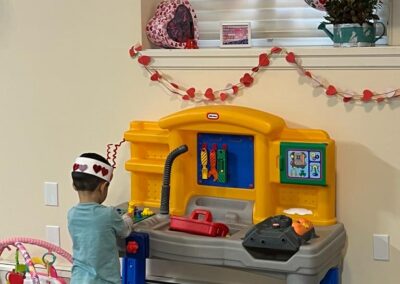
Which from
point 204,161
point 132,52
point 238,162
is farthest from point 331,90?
point 132,52

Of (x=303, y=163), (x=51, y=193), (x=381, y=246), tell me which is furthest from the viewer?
(x=51, y=193)

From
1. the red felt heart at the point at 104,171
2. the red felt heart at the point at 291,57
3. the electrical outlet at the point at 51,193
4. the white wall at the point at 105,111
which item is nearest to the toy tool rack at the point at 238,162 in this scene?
the white wall at the point at 105,111

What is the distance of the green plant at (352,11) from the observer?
8.45 feet

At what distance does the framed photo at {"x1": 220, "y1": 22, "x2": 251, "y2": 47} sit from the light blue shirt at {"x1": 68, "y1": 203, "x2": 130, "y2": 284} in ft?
2.54

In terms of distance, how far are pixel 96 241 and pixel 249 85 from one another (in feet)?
2.57

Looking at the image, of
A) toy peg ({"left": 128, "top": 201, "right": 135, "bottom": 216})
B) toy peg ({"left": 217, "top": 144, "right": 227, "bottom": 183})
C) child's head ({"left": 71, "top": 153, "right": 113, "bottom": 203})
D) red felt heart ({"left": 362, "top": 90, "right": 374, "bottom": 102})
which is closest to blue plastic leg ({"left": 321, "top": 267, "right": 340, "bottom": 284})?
toy peg ({"left": 217, "top": 144, "right": 227, "bottom": 183})

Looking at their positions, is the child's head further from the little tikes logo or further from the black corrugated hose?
the little tikes logo

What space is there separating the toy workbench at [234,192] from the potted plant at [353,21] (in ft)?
1.10

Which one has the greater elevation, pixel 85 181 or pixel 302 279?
pixel 85 181

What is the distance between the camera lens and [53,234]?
10.3 ft

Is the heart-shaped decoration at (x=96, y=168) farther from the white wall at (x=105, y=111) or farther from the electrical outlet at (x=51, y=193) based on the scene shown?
the electrical outlet at (x=51, y=193)

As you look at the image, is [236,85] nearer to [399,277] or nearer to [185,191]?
[185,191]

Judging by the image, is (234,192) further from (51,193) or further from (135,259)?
(51,193)

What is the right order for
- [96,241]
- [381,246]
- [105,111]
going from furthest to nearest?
[105,111] → [381,246] → [96,241]
